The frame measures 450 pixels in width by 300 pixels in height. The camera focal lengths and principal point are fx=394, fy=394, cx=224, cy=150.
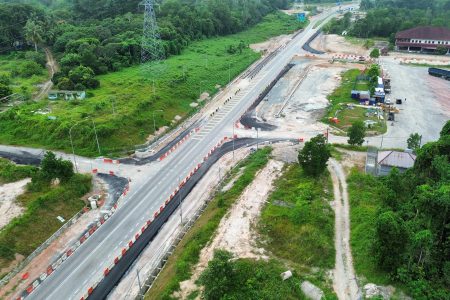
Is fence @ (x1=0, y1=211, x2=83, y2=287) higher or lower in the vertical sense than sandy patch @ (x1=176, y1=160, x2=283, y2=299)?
lower

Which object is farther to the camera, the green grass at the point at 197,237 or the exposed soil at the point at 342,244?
the green grass at the point at 197,237

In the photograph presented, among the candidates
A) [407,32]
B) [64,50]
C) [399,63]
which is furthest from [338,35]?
[64,50]

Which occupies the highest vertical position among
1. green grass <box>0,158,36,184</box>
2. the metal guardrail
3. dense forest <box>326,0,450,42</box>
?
dense forest <box>326,0,450,42</box>

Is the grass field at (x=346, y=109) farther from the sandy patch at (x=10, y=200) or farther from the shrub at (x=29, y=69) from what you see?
the shrub at (x=29, y=69)

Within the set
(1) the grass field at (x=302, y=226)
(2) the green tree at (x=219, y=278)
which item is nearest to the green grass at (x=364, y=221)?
(1) the grass field at (x=302, y=226)

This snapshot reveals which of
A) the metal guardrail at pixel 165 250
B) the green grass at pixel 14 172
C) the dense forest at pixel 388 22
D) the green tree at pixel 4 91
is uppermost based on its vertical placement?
the dense forest at pixel 388 22

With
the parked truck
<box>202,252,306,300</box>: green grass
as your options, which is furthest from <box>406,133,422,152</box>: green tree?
the parked truck

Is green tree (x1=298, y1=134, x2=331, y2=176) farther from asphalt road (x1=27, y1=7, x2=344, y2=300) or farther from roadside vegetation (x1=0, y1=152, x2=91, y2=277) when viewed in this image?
roadside vegetation (x1=0, y1=152, x2=91, y2=277)
